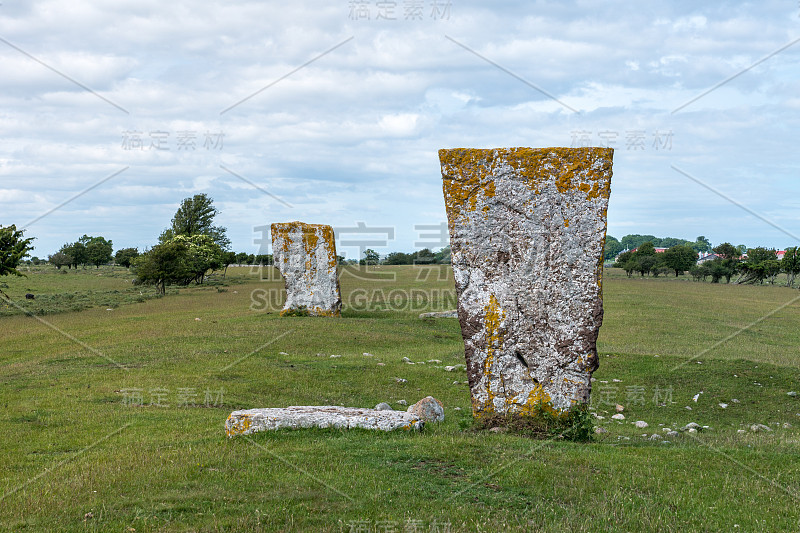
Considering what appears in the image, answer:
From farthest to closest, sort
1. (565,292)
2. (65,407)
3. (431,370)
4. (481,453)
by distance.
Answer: (431,370)
(65,407)
(565,292)
(481,453)

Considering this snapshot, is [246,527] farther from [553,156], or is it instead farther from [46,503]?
[553,156]

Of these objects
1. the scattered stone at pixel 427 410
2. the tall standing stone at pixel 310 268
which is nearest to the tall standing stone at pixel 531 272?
the scattered stone at pixel 427 410

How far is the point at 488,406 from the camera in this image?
11.9m

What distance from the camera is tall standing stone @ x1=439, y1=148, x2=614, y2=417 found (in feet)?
38.2

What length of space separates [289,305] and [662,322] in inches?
Result: 759

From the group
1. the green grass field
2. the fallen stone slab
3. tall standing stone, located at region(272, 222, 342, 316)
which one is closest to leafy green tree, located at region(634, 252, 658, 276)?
the green grass field

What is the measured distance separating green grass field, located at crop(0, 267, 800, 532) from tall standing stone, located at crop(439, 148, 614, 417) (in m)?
1.16

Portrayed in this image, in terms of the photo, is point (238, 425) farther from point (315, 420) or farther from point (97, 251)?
point (97, 251)

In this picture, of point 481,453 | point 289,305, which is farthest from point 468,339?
point 289,305

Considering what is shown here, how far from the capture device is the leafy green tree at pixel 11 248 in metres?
Result: 35.8

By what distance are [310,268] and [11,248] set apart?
58.8 feet

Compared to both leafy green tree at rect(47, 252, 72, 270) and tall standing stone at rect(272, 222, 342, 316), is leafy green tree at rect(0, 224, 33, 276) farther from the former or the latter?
leafy green tree at rect(47, 252, 72, 270)

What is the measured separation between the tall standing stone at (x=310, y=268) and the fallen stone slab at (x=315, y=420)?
20177 mm

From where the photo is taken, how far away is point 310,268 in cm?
3192
